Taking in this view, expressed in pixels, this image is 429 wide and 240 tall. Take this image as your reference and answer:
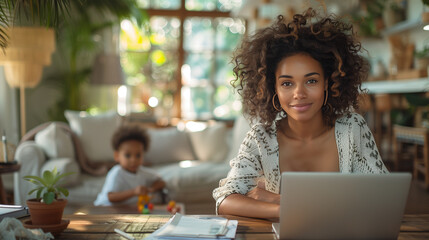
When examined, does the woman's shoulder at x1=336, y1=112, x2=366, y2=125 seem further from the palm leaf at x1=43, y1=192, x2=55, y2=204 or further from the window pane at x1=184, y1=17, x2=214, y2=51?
the window pane at x1=184, y1=17, x2=214, y2=51

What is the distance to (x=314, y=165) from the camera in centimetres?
166

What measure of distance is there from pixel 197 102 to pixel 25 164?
4.46 meters

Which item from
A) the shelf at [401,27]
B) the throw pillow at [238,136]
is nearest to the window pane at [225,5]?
the shelf at [401,27]

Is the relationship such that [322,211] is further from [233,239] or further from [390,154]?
[390,154]

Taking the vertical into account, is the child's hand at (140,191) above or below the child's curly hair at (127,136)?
below

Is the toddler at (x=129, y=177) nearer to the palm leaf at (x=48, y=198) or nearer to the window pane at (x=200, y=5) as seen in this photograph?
the palm leaf at (x=48, y=198)

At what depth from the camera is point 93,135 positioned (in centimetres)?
407

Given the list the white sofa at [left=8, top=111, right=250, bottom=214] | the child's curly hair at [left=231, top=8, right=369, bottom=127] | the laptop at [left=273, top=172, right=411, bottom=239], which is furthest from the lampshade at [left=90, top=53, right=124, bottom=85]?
the laptop at [left=273, top=172, right=411, bottom=239]

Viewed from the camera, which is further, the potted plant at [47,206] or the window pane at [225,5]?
the window pane at [225,5]

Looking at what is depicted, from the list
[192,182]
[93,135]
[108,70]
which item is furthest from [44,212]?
[108,70]

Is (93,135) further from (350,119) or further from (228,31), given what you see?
(228,31)

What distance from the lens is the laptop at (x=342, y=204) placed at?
101 cm

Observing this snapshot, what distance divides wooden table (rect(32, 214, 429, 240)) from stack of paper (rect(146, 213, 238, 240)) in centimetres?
3

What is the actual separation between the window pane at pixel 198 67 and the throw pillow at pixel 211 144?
3366 mm
